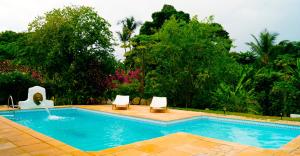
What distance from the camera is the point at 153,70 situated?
16000 millimetres

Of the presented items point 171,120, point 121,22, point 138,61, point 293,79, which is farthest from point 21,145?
point 121,22

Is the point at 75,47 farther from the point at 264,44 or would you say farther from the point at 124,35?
the point at 264,44

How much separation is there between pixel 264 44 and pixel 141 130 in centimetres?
2220

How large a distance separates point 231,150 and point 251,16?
15.3 m

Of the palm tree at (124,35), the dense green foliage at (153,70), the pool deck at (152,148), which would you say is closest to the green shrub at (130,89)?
→ the dense green foliage at (153,70)

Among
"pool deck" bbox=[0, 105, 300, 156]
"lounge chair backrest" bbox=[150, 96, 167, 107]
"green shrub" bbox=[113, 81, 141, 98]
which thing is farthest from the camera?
"green shrub" bbox=[113, 81, 141, 98]

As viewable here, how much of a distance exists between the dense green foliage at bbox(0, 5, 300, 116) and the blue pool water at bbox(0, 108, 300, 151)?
11.7 ft

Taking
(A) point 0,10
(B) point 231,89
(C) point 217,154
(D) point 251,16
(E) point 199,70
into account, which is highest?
(D) point 251,16

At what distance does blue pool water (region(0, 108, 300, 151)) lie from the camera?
793cm

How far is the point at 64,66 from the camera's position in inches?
628

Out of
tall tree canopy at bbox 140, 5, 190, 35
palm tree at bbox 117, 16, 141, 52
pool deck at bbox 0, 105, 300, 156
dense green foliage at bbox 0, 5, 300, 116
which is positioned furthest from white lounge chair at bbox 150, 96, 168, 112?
palm tree at bbox 117, 16, 141, 52

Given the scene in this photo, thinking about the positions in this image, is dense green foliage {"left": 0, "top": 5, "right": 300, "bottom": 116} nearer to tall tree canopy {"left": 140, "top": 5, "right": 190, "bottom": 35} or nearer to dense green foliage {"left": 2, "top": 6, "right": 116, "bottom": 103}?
dense green foliage {"left": 2, "top": 6, "right": 116, "bottom": 103}

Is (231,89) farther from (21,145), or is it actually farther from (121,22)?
(121,22)

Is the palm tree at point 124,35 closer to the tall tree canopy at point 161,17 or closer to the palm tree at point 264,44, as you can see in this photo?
the tall tree canopy at point 161,17
